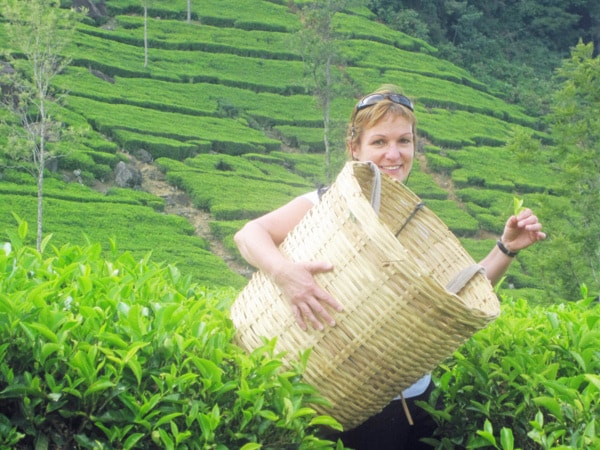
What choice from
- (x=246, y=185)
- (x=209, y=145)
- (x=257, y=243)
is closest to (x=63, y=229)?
(x=246, y=185)

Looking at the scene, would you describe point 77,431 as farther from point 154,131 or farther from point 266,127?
point 266,127

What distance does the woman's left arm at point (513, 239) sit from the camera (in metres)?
2.42

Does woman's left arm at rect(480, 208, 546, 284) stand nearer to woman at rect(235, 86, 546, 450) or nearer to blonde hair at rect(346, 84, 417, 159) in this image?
woman at rect(235, 86, 546, 450)

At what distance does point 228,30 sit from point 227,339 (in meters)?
35.0

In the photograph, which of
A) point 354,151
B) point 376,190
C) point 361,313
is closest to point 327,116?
point 354,151

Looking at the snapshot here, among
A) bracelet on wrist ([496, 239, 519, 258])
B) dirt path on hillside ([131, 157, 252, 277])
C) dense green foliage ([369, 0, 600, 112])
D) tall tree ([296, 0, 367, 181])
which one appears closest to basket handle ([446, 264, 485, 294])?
bracelet on wrist ([496, 239, 519, 258])

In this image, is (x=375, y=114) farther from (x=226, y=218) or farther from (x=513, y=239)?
(x=226, y=218)

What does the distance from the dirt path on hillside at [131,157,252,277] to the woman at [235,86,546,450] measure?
17.6 m

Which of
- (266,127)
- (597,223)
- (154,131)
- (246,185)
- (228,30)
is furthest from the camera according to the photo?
(228,30)

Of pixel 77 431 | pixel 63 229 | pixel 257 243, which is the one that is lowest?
pixel 63 229

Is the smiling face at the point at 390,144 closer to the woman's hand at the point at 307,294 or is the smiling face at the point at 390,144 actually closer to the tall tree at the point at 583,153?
the woman's hand at the point at 307,294

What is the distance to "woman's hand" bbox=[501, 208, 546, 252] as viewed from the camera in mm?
2414

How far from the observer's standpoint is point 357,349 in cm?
193

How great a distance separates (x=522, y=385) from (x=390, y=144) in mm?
764
